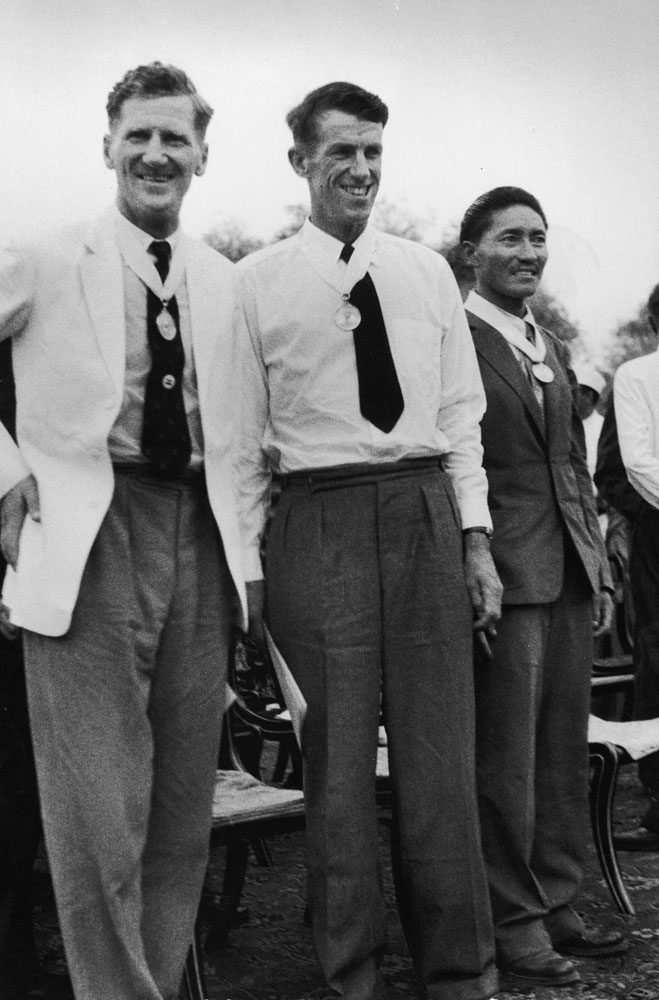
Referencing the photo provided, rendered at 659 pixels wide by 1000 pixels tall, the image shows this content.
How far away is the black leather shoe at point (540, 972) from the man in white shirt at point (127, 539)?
966 mm

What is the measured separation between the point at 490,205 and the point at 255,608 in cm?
149

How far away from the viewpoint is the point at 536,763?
346cm

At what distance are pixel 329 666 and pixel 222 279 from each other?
3.06 feet

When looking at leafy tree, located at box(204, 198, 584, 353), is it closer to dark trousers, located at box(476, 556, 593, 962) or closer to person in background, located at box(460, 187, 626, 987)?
person in background, located at box(460, 187, 626, 987)

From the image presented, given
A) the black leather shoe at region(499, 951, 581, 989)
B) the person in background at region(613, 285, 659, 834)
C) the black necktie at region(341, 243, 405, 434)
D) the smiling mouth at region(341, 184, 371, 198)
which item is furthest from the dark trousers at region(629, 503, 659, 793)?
the smiling mouth at region(341, 184, 371, 198)

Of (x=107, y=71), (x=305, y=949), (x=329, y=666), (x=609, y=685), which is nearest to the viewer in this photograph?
(x=329, y=666)

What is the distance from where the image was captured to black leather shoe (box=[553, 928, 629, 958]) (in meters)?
3.40

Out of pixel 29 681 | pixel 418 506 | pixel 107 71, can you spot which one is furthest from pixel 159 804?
pixel 107 71

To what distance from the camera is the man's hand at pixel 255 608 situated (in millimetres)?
2992

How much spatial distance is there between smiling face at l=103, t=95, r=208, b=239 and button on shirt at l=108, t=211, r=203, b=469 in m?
0.04

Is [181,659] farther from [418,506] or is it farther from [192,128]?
[192,128]

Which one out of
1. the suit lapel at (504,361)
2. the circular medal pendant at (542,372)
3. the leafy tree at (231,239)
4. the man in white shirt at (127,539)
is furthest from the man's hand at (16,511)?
the leafy tree at (231,239)

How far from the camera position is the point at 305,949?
11.9ft

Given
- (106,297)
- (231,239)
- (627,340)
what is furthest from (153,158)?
(627,340)
